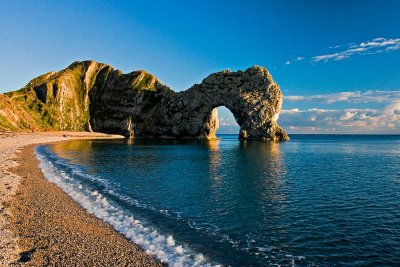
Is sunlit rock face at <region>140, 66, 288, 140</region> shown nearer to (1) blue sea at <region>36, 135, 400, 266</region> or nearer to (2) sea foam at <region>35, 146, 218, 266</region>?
(1) blue sea at <region>36, 135, 400, 266</region>

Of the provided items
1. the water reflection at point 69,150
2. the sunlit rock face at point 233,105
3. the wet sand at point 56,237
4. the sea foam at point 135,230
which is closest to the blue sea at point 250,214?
the sea foam at point 135,230

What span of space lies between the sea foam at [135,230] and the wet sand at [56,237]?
0.66 metres

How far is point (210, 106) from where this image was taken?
166 m

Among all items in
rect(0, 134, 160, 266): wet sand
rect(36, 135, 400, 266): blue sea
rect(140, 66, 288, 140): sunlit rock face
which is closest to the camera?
rect(0, 134, 160, 266): wet sand

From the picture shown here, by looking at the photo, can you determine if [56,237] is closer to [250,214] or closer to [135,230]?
[135,230]

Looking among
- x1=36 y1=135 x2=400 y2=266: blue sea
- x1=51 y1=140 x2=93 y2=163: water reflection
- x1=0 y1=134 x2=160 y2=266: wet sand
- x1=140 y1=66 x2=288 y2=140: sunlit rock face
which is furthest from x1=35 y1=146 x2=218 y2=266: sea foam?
x1=140 y1=66 x2=288 y2=140: sunlit rock face

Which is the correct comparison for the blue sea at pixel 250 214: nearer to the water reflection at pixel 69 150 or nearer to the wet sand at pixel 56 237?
the wet sand at pixel 56 237

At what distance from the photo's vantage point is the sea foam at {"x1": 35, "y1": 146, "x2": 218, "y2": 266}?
15711mm

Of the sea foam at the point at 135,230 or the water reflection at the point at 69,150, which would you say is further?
the water reflection at the point at 69,150

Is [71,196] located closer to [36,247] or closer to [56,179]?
[56,179]

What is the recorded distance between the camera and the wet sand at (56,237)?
14.4 m

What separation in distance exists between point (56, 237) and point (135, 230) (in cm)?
477

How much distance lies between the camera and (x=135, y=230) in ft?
65.2

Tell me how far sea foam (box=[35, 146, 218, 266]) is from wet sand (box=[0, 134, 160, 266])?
658 millimetres
